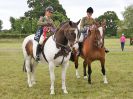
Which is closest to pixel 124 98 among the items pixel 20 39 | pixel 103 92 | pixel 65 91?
pixel 103 92

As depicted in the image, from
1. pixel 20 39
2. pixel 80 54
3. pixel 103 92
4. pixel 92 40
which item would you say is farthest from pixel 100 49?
pixel 20 39

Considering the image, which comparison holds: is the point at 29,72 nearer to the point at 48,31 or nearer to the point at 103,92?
the point at 48,31

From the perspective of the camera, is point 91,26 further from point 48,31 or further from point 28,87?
point 28,87

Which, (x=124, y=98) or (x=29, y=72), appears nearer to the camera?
(x=124, y=98)

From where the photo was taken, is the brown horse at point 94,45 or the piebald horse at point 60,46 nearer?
the piebald horse at point 60,46

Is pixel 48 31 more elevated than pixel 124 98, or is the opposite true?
pixel 48 31

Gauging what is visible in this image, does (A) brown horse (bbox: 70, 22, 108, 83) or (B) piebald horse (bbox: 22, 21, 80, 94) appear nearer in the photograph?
(B) piebald horse (bbox: 22, 21, 80, 94)

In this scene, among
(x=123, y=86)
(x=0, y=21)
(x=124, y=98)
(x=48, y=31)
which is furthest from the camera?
(x=0, y=21)

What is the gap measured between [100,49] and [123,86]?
1.68 m

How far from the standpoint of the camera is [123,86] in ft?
40.5

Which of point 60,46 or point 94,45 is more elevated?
point 60,46

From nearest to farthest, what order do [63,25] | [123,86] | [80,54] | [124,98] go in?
[124,98] → [63,25] → [123,86] → [80,54]

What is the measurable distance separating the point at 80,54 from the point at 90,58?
1090 mm

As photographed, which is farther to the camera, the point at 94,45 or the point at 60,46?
the point at 94,45
